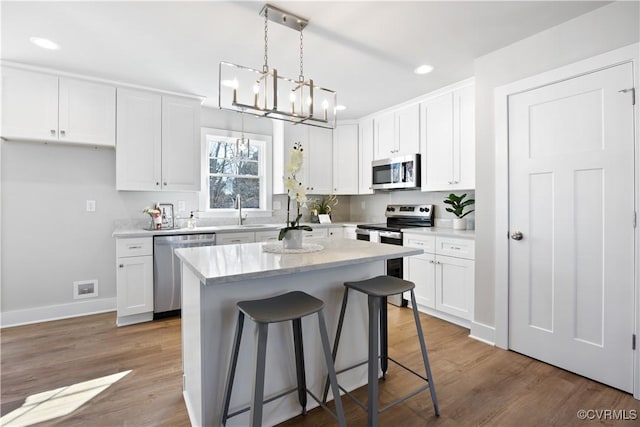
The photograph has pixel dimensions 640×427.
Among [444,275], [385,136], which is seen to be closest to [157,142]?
[385,136]

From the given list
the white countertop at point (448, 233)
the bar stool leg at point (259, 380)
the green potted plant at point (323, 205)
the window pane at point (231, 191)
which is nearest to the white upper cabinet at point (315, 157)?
the green potted plant at point (323, 205)

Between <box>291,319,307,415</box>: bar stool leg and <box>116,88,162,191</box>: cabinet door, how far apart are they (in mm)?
2642

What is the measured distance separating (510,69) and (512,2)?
665 mm

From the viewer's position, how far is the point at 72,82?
310 cm

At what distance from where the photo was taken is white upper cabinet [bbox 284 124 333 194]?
458cm

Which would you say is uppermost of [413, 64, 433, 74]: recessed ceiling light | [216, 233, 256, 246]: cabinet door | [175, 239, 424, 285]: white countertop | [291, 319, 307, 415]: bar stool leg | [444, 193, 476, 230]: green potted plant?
Answer: [413, 64, 433, 74]: recessed ceiling light

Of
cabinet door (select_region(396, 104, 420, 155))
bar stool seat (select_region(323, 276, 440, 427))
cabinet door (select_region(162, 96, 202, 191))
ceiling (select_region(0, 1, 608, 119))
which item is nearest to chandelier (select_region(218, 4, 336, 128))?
Answer: ceiling (select_region(0, 1, 608, 119))

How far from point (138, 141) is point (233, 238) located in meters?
1.47

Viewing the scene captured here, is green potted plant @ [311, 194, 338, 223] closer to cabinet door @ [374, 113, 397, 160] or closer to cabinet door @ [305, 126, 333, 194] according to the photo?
cabinet door @ [305, 126, 333, 194]

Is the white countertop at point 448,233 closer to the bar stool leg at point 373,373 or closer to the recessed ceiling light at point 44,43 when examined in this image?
the bar stool leg at point 373,373

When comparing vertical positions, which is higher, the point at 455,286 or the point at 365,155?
the point at 365,155

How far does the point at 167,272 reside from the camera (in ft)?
10.8

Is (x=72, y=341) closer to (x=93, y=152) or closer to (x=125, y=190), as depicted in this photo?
(x=125, y=190)

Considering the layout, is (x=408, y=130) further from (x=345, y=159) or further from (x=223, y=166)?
(x=223, y=166)
